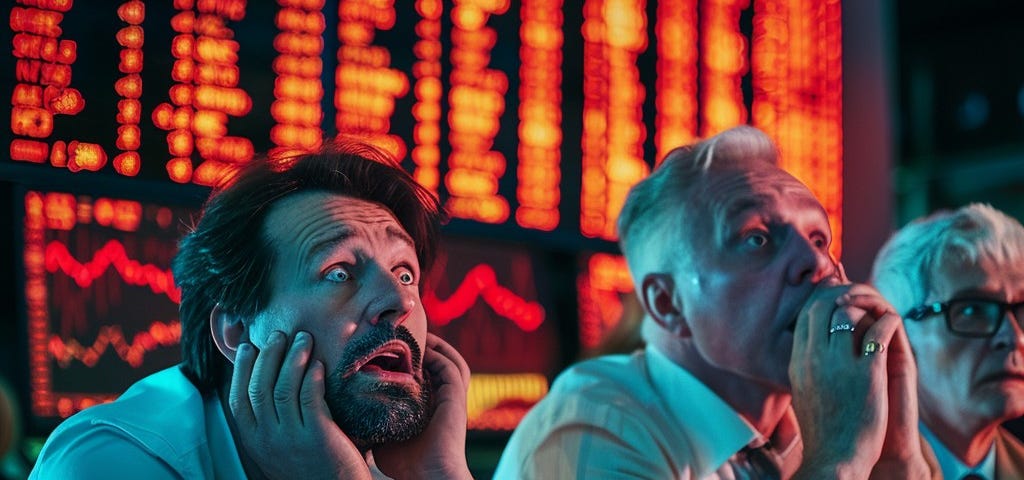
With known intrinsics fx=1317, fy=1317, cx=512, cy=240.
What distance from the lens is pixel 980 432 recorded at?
79.4 inches

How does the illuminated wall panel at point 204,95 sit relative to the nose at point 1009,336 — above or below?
above

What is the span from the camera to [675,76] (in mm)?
3098

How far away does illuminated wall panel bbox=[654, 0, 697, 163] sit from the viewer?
10.0ft

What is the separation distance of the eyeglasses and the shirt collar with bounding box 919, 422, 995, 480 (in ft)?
0.56

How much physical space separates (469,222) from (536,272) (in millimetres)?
346

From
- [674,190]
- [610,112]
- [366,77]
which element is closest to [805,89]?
[610,112]

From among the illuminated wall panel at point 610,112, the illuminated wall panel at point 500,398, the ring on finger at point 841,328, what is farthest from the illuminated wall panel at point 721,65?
the ring on finger at point 841,328

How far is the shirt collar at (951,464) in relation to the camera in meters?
2.01

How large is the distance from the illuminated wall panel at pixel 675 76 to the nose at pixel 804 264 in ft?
4.43

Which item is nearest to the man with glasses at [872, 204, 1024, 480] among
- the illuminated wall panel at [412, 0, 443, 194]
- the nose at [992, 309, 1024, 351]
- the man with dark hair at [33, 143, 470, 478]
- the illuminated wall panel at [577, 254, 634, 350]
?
the nose at [992, 309, 1024, 351]

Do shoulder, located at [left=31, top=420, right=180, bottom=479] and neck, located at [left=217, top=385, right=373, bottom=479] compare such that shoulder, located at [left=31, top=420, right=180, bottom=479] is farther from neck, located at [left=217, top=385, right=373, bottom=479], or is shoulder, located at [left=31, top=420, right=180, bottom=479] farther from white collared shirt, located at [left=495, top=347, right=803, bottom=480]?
white collared shirt, located at [left=495, top=347, right=803, bottom=480]

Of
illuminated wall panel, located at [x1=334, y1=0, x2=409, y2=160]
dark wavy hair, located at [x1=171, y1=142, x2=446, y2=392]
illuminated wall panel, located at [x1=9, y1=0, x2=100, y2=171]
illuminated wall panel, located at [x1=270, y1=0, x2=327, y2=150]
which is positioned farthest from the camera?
illuminated wall panel, located at [x1=334, y1=0, x2=409, y2=160]

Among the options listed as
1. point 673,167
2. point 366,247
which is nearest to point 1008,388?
point 673,167

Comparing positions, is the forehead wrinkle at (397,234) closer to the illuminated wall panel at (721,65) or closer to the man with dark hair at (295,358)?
the man with dark hair at (295,358)
